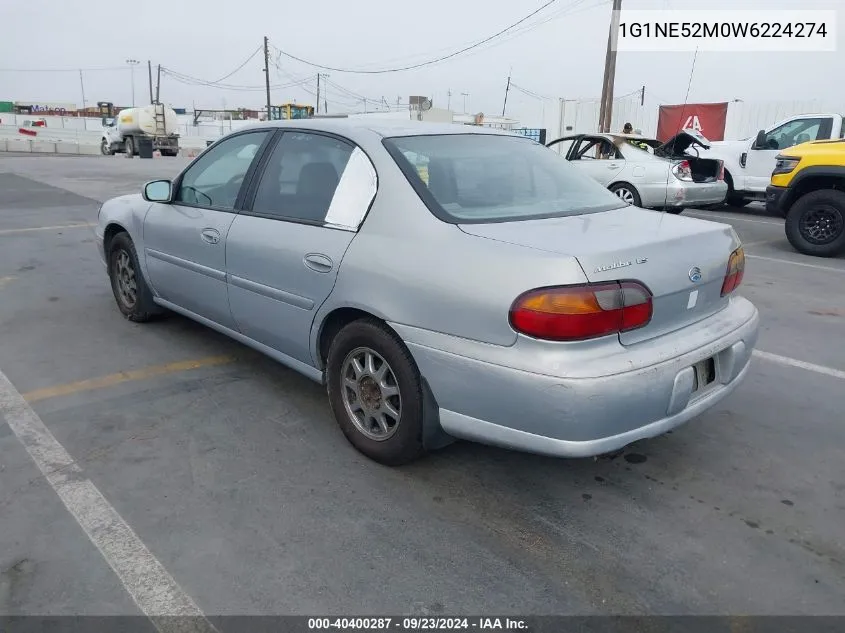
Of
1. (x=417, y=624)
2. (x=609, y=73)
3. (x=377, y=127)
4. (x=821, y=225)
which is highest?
(x=609, y=73)

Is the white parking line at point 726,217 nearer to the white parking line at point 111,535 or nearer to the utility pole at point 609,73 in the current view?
the utility pole at point 609,73

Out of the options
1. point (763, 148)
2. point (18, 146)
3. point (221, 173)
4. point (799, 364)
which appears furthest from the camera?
point (18, 146)

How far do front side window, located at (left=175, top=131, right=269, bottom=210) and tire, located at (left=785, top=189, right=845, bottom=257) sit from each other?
7.53m

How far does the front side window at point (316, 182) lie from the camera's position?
3.09 metres

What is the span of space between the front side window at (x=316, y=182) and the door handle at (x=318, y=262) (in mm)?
170

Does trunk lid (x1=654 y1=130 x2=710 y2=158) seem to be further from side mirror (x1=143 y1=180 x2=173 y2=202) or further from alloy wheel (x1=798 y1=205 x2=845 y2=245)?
side mirror (x1=143 y1=180 x2=173 y2=202)

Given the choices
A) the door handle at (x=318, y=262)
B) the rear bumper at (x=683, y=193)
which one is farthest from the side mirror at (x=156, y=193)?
the rear bumper at (x=683, y=193)

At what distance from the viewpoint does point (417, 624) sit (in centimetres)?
214

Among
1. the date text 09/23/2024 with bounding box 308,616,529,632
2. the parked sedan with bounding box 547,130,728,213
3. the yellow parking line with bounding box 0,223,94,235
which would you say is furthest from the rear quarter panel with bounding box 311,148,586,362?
the parked sedan with bounding box 547,130,728,213

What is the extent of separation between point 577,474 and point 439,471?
0.64 m

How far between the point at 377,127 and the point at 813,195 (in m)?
7.30

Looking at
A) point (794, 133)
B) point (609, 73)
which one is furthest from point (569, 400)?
point (609, 73)

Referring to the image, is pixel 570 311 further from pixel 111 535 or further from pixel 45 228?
pixel 45 228

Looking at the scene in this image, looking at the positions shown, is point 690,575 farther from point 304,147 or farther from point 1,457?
point 1,457
